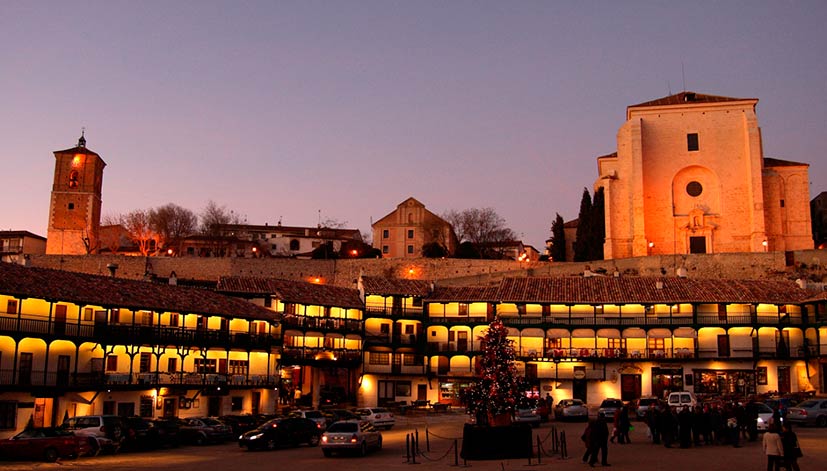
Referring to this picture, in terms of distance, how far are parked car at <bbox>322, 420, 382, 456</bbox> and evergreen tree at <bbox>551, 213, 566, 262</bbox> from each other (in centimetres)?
6543

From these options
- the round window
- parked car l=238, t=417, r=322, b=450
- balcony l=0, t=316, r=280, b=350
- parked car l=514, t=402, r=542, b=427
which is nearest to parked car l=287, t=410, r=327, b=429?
parked car l=238, t=417, r=322, b=450

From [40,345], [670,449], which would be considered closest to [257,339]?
[40,345]

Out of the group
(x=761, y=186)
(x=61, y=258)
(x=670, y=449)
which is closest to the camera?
(x=670, y=449)

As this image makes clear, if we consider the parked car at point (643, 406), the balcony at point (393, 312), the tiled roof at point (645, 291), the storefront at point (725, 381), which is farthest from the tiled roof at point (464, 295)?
the parked car at point (643, 406)

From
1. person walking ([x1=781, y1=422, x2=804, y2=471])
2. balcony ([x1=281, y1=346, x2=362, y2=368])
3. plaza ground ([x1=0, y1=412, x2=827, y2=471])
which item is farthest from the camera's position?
balcony ([x1=281, y1=346, x2=362, y2=368])

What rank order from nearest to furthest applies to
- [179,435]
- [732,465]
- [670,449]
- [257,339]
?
[732,465], [670,449], [179,435], [257,339]

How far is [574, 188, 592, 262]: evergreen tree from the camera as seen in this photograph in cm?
7994

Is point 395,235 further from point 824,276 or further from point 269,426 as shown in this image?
point 269,426

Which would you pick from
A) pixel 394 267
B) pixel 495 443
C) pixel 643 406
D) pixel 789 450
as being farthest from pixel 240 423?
pixel 394 267

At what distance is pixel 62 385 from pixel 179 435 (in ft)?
26.7

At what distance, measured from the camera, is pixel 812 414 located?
3131 centimetres

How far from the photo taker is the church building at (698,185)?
74.4m

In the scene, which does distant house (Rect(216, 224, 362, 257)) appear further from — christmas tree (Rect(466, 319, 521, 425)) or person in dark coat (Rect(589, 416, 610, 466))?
person in dark coat (Rect(589, 416, 610, 466))

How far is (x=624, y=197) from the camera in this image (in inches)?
3056
